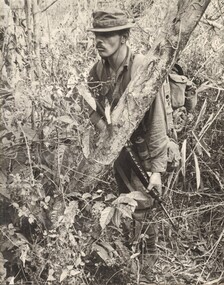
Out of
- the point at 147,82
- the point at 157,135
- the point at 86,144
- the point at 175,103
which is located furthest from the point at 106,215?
the point at 175,103

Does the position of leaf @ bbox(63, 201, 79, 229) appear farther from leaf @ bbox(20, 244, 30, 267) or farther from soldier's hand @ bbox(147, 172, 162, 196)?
soldier's hand @ bbox(147, 172, 162, 196)

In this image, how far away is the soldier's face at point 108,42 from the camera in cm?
266

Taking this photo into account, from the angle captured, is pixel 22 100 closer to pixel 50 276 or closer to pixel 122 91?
pixel 122 91

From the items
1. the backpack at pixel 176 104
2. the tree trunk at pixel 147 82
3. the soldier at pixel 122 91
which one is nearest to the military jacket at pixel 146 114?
the soldier at pixel 122 91

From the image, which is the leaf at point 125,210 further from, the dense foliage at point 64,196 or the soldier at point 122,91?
the soldier at point 122,91

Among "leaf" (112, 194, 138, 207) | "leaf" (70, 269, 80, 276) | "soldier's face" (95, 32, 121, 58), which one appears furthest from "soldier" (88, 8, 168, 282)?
"leaf" (70, 269, 80, 276)

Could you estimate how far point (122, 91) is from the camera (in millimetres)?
2791

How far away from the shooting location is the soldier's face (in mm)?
2662

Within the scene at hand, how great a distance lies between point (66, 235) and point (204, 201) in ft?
4.89

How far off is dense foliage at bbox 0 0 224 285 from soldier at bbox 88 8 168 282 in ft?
0.41

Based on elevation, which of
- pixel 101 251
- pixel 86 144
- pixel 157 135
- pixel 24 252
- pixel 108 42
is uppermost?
pixel 108 42

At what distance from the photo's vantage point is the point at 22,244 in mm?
2656

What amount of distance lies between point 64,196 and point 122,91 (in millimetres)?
667

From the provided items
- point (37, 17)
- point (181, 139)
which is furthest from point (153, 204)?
point (37, 17)
